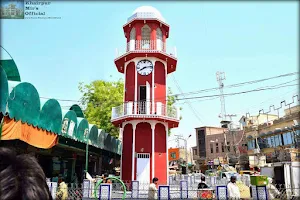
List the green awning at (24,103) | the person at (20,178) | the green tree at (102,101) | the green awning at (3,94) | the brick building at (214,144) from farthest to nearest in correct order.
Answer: the brick building at (214,144) < the green tree at (102,101) < the green awning at (24,103) < the green awning at (3,94) < the person at (20,178)

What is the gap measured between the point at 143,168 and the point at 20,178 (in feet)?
58.8

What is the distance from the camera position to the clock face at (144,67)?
20297 mm

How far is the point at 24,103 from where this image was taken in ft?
33.9

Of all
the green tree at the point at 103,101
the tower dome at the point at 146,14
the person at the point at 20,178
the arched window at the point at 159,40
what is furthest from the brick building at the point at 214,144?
the person at the point at 20,178

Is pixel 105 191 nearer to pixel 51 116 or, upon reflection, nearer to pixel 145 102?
pixel 51 116

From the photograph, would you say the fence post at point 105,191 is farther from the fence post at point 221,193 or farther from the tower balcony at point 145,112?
the tower balcony at point 145,112

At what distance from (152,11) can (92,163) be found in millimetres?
13893

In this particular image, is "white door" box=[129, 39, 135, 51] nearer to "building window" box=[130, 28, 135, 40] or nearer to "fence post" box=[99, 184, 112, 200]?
"building window" box=[130, 28, 135, 40]

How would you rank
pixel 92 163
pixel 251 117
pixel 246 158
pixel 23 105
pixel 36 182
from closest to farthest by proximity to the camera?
pixel 36 182
pixel 23 105
pixel 92 163
pixel 246 158
pixel 251 117

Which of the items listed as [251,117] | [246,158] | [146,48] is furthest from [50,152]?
[251,117]

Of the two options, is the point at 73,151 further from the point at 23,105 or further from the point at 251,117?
the point at 251,117

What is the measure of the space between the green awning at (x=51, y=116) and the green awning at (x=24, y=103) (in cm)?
48

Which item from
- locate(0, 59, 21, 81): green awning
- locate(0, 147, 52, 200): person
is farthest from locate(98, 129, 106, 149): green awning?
locate(0, 147, 52, 200): person

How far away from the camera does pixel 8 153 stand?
1.25 m
